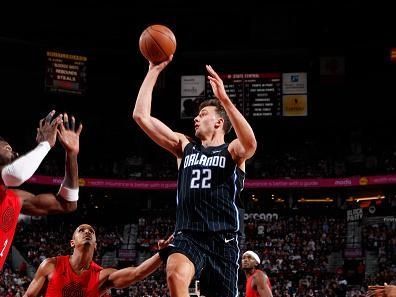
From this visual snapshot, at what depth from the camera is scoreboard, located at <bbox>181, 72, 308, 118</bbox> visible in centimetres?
2475

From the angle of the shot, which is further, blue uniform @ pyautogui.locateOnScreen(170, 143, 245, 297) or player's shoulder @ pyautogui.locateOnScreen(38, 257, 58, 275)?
player's shoulder @ pyautogui.locateOnScreen(38, 257, 58, 275)

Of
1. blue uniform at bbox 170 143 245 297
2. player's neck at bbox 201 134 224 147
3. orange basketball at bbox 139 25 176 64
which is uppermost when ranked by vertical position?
orange basketball at bbox 139 25 176 64

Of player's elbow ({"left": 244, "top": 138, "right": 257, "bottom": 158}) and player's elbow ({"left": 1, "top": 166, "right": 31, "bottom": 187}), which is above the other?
player's elbow ({"left": 244, "top": 138, "right": 257, "bottom": 158})

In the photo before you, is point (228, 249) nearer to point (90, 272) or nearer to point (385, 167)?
point (90, 272)

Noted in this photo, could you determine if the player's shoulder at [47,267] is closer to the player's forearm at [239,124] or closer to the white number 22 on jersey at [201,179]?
the white number 22 on jersey at [201,179]

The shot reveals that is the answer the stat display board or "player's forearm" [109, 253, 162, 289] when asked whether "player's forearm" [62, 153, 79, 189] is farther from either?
the stat display board

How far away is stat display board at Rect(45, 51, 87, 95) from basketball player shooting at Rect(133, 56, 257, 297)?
70.9 feet

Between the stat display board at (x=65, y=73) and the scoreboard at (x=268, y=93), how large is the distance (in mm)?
5340

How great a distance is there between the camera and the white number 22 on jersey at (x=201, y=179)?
532cm

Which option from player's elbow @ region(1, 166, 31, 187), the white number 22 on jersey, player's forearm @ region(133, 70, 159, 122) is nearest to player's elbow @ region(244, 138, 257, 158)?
the white number 22 on jersey

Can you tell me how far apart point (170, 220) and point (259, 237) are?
427 centimetres

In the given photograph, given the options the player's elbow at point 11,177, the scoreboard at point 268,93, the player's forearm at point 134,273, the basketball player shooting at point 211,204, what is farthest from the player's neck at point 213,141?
the scoreboard at point 268,93

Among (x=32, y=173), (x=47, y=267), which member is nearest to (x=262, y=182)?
(x=47, y=267)

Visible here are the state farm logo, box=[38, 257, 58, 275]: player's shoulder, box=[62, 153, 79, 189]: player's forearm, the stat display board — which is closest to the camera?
the state farm logo
